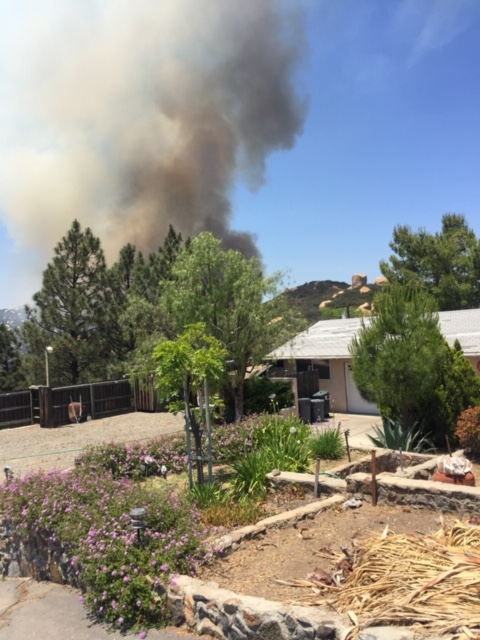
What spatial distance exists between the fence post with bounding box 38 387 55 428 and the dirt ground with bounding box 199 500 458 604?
13564mm

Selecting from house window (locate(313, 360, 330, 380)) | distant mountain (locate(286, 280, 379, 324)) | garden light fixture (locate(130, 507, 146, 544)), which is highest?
distant mountain (locate(286, 280, 379, 324))

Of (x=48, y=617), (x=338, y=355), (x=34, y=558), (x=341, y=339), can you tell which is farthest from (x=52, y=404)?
(x=48, y=617)

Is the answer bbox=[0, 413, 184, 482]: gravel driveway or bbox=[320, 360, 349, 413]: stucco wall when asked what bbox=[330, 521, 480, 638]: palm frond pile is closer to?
bbox=[0, 413, 184, 482]: gravel driveway

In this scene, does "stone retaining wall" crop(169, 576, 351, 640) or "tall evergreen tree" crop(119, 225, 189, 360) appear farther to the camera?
"tall evergreen tree" crop(119, 225, 189, 360)

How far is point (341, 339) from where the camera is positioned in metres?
19.4

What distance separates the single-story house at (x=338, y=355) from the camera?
58.0ft

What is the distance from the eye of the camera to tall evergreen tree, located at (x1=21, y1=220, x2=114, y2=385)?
2442cm

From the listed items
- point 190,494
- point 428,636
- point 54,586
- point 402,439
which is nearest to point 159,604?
point 54,586

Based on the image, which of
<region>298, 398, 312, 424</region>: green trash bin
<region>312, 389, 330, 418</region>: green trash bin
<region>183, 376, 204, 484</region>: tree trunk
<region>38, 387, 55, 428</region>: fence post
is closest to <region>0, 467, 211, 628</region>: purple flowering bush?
<region>183, 376, 204, 484</region>: tree trunk

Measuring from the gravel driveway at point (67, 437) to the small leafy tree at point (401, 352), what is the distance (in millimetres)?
5919

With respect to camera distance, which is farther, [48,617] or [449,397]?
[449,397]

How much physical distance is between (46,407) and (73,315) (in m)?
7.11

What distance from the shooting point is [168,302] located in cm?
1479

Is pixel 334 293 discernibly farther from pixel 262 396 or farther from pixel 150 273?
pixel 262 396
